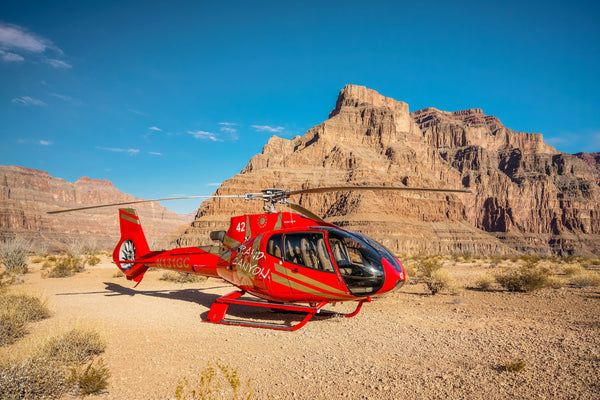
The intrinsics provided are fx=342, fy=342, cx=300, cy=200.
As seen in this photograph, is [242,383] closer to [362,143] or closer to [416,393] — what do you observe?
[416,393]

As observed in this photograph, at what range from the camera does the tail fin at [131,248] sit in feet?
37.5

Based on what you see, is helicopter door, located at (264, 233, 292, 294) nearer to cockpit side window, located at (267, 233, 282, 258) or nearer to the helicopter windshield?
cockpit side window, located at (267, 233, 282, 258)

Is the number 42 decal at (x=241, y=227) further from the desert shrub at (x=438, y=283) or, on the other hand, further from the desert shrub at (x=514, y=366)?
the desert shrub at (x=438, y=283)

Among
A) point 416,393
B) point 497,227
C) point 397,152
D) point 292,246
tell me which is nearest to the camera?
point 416,393

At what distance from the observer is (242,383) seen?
15.8ft

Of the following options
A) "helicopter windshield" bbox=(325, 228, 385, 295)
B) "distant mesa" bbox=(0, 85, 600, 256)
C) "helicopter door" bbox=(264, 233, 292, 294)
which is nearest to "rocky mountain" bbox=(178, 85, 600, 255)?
"distant mesa" bbox=(0, 85, 600, 256)

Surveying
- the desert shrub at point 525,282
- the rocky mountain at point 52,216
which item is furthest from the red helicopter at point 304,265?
the rocky mountain at point 52,216

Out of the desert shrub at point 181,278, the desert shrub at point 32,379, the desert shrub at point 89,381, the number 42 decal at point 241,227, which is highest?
the number 42 decal at point 241,227

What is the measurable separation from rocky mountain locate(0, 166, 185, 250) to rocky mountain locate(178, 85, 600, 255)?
30278 millimetres

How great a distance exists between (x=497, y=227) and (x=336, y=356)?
14423 cm

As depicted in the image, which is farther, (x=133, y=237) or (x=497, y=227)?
(x=497, y=227)

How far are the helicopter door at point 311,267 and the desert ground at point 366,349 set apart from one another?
92cm

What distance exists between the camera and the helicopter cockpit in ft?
22.3

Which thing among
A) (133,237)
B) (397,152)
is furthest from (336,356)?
(397,152)
